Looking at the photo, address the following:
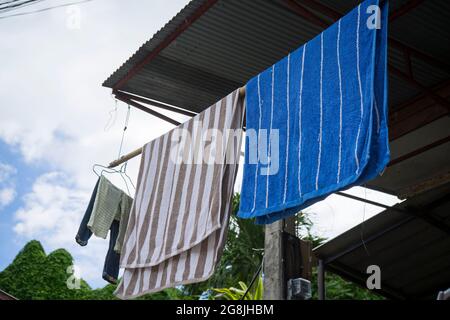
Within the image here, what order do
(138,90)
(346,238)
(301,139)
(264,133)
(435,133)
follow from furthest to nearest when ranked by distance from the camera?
1. (435,133)
2. (138,90)
3. (346,238)
4. (264,133)
5. (301,139)

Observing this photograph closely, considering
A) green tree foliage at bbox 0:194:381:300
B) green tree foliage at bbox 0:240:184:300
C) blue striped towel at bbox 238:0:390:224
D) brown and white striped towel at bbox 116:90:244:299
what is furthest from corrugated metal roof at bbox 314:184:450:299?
green tree foliage at bbox 0:240:184:300

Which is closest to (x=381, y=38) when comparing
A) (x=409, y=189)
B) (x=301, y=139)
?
(x=301, y=139)

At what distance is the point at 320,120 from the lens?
4.06 metres

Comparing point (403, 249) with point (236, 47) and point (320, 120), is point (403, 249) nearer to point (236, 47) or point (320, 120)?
point (236, 47)

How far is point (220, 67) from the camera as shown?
6.56 metres

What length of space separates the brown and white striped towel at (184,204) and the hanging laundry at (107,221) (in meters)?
0.50

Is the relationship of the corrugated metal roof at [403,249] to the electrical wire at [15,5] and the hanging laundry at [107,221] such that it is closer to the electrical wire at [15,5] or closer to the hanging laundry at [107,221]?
the hanging laundry at [107,221]

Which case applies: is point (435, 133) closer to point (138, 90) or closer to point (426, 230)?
point (426, 230)

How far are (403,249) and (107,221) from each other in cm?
320

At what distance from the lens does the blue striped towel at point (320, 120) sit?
3713mm

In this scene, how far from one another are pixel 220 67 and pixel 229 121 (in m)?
1.82

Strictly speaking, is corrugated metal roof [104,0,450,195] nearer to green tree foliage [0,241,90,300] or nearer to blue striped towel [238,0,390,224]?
blue striped towel [238,0,390,224]

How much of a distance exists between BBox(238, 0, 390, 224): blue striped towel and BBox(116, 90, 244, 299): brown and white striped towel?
0.96ft
